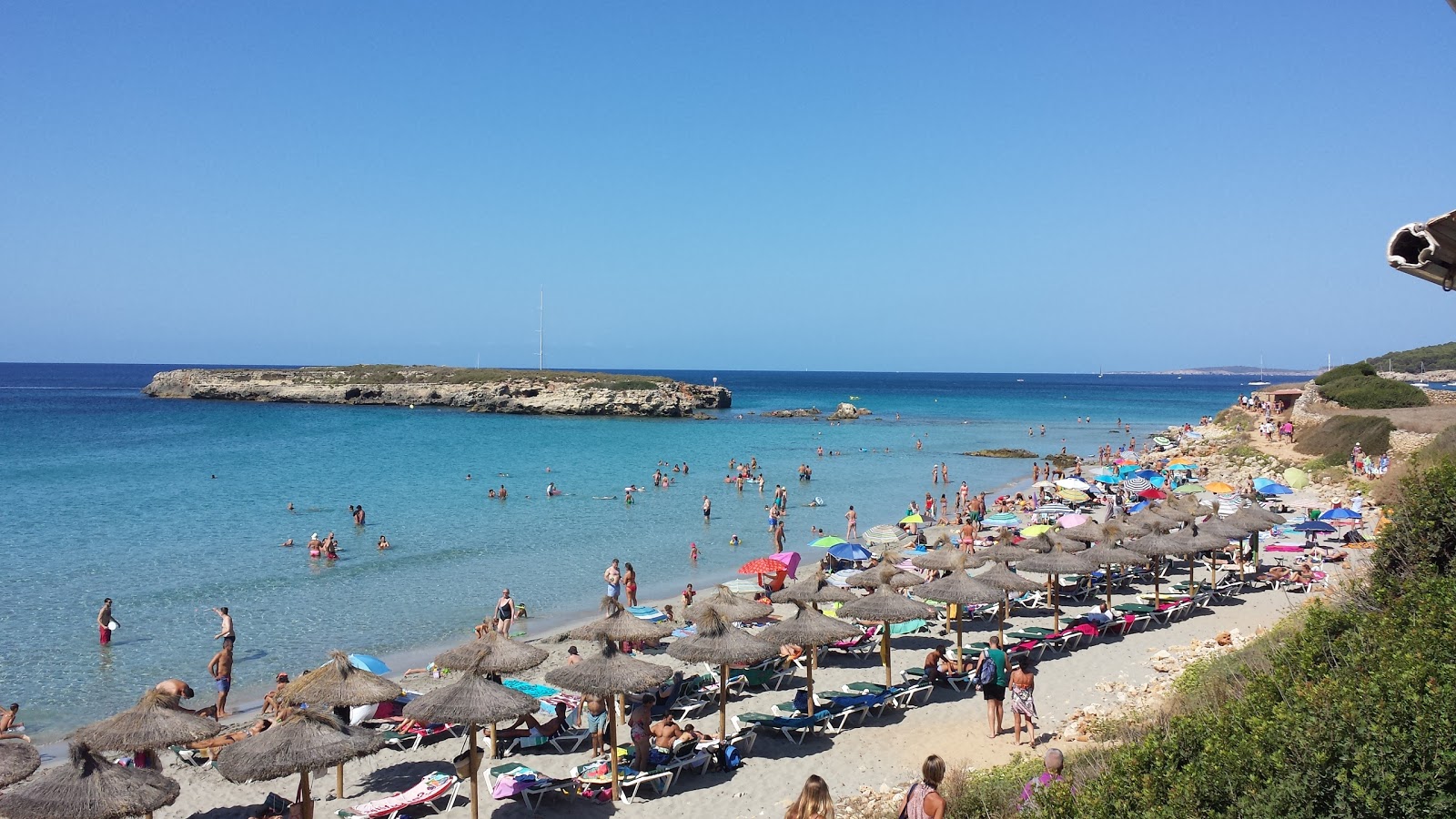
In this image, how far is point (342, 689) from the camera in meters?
10.4

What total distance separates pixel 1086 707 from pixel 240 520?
27.6m

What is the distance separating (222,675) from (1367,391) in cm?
4911

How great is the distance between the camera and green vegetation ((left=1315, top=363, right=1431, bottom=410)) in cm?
4125

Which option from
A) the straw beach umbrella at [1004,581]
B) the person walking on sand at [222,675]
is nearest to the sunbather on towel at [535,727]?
the person walking on sand at [222,675]

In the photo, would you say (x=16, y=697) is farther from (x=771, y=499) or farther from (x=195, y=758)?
(x=771, y=499)

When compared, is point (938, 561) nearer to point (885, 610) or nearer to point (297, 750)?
point (885, 610)

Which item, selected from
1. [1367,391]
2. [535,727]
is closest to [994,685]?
[535,727]

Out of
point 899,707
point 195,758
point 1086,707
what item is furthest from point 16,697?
point 1086,707

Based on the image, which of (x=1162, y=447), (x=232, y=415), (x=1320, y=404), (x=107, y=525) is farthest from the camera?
(x=232, y=415)

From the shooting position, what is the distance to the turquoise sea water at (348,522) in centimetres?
1689

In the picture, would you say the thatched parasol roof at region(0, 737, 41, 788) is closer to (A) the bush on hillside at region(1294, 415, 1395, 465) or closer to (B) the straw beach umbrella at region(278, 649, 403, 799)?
(B) the straw beach umbrella at region(278, 649, 403, 799)

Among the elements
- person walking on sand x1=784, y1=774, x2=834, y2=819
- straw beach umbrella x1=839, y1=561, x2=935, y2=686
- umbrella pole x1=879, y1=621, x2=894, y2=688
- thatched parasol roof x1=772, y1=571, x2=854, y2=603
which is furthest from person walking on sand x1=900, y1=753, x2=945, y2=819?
thatched parasol roof x1=772, y1=571, x2=854, y2=603

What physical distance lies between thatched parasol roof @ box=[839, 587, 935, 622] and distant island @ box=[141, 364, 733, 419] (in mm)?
67354

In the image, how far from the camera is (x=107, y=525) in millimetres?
27938
